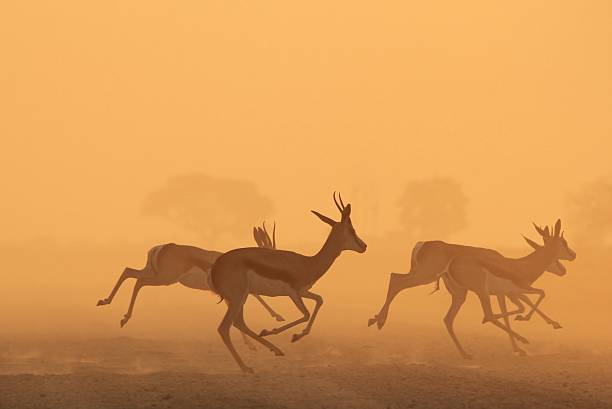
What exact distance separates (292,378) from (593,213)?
53.4m

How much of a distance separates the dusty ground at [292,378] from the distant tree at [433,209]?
58.7 m

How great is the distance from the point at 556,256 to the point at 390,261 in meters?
42.3

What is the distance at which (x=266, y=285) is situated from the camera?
1634 cm

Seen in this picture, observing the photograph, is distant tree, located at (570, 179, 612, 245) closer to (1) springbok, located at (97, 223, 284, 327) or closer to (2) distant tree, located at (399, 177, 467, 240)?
(2) distant tree, located at (399, 177, 467, 240)

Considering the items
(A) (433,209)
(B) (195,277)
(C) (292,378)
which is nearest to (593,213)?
(A) (433,209)

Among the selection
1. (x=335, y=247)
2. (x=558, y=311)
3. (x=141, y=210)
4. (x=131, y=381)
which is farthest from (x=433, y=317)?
(x=141, y=210)

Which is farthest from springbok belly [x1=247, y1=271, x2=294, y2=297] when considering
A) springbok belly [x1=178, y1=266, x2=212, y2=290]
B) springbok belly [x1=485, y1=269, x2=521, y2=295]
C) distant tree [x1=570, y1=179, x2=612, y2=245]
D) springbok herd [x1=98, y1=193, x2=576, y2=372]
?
distant tree [x1=570, y1=179, x2=612, y2=245]

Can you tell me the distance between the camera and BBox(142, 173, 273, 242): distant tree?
266 feet

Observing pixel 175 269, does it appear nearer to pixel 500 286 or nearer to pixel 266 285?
pixel 266 285

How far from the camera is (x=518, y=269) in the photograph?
20500 millimetres

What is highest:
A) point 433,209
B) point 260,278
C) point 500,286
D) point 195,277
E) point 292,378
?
point 433,209

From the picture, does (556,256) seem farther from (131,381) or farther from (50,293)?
(50,293)

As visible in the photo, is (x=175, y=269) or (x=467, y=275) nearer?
(x=467, y=275)

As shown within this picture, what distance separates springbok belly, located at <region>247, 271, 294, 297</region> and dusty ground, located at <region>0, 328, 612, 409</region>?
128 cm
